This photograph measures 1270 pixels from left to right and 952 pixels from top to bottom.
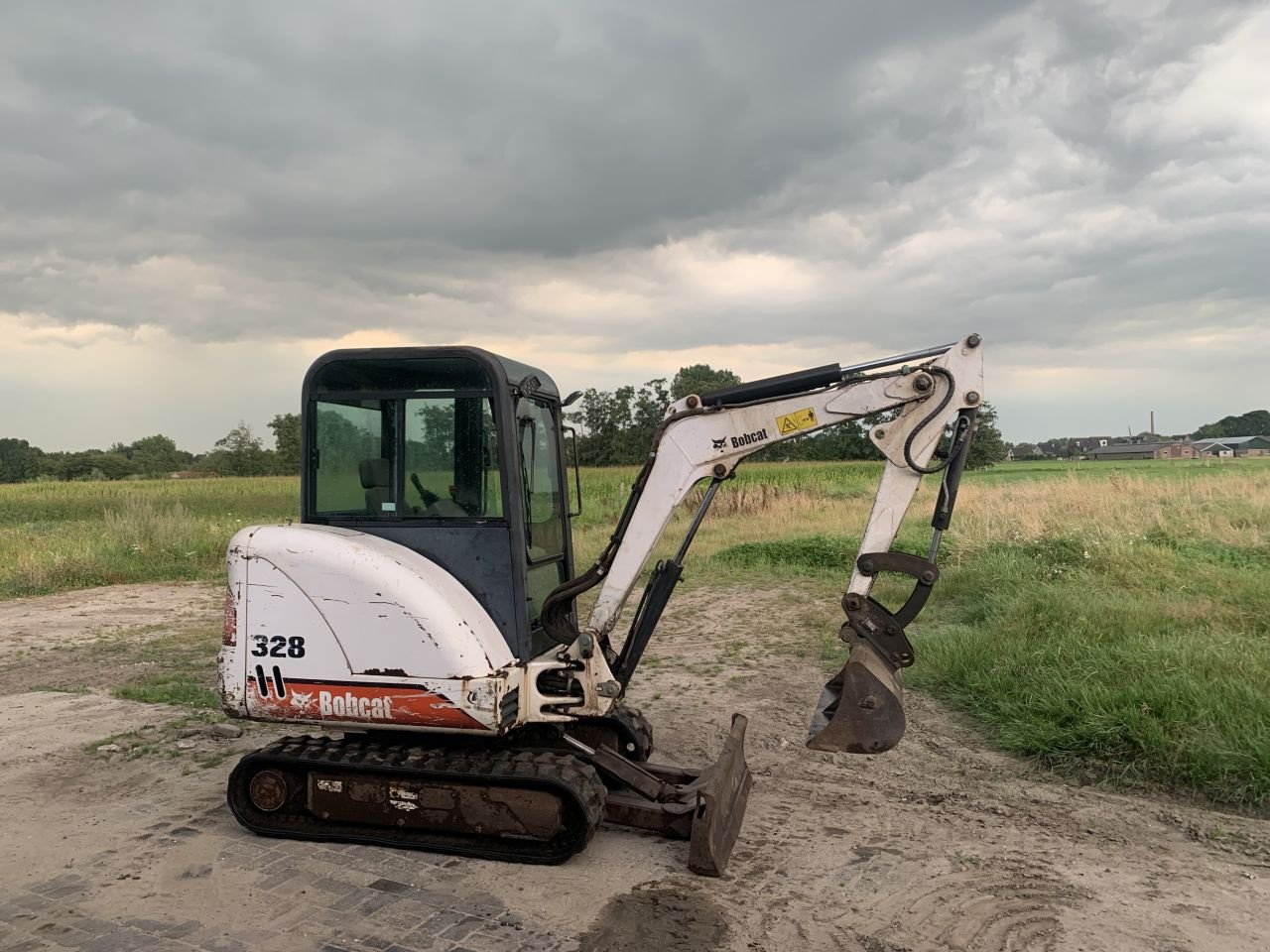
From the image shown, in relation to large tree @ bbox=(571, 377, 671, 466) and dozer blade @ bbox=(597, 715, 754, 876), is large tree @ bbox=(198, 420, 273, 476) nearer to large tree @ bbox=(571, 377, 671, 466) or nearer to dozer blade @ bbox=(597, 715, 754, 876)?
large tree @ bbox=(571, 377, 671, 466)

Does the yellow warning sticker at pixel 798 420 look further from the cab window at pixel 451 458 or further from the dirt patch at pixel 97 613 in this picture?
the dirt patch at pixel 97 613

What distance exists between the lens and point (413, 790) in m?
4.61

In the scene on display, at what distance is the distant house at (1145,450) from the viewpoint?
92.2 meters

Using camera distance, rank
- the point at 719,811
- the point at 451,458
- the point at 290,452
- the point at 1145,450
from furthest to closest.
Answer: the point at 1145,450
the point at 290,452
the point at 451,458
the point at 719,811

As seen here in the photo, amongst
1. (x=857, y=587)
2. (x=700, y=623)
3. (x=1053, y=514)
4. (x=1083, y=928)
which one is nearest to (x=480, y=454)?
(x=857, y=587)

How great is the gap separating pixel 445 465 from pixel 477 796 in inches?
67.2

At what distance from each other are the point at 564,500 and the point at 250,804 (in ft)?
7.83

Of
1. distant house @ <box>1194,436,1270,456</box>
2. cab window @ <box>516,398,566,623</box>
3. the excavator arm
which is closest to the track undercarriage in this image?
the excavator arm

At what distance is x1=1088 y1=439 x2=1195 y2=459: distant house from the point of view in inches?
3632

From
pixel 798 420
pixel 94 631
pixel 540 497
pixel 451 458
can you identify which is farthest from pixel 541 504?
pixel 94 631

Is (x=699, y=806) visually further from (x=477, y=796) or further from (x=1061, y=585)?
(x=1061, y=585)

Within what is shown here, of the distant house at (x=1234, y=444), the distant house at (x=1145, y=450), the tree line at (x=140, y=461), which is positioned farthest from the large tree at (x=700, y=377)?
the distant house at (x=1234, y=444)

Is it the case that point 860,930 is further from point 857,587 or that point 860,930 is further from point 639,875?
point 857,587

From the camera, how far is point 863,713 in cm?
428
